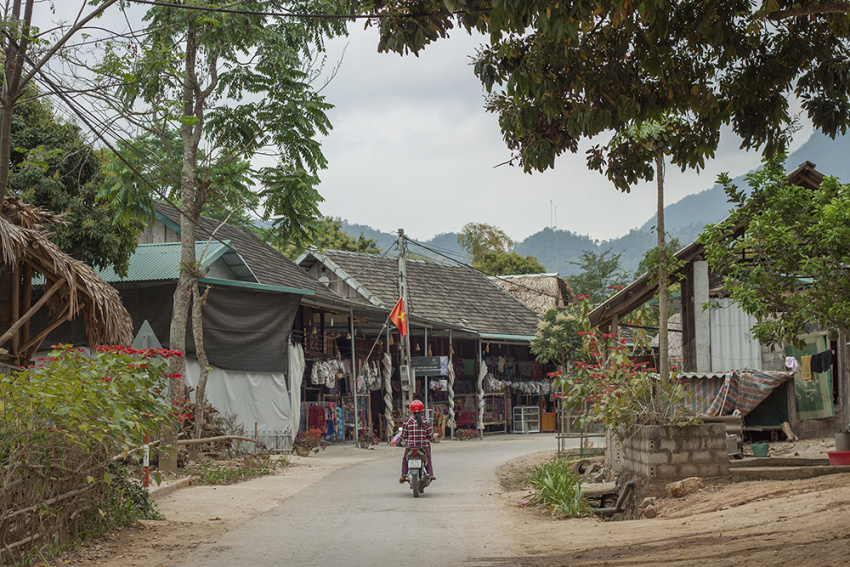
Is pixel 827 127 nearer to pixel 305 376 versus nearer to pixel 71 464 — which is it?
pixel 71 464

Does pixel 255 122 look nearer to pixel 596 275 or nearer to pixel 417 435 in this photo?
pixel 417 435

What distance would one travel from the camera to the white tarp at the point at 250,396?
70.2 ft

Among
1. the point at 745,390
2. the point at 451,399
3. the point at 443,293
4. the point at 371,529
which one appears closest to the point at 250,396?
the point at 451,399

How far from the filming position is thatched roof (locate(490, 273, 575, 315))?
45062 millimetres

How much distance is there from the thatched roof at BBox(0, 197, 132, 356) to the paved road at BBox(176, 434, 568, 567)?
4.17m

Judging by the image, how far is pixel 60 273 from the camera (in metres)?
12.7

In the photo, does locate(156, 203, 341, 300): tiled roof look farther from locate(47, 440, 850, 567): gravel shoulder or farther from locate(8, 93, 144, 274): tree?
locate(47, 440, 850, 567): gravel shoulder

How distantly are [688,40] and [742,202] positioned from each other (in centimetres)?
526

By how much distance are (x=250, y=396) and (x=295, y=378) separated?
5.78 ft

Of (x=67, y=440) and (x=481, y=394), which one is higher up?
(x=67, y=440)

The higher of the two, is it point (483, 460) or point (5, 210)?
point (5, 210)

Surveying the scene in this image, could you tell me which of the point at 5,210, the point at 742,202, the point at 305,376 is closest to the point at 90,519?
the point at 5,210

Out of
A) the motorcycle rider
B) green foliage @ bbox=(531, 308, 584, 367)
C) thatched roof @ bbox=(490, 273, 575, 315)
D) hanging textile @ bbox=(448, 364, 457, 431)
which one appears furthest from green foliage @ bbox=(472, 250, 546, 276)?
the motorcycle rider

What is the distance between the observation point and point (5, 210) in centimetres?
1261
